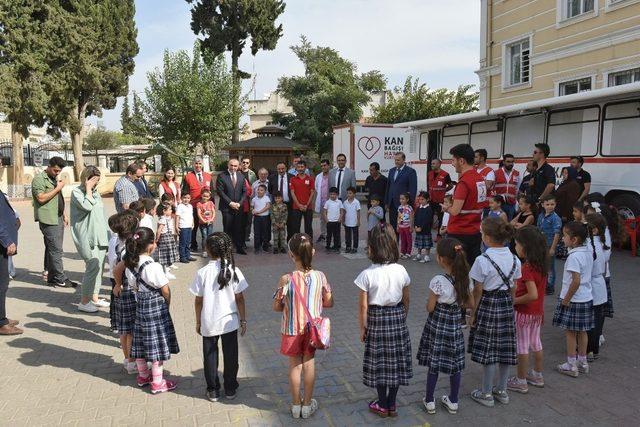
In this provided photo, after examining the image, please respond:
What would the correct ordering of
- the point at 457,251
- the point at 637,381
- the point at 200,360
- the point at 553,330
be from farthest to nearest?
the point at 553,330, the point at 200,360, the point at 637,381, the point at 457,251

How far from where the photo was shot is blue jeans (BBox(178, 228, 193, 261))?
8.82 m

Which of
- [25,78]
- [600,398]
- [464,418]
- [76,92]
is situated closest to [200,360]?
[464,418]

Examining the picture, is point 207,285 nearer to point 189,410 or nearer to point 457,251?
point 189,410

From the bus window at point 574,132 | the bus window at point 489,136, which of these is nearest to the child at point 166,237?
the bus window at point 574,132

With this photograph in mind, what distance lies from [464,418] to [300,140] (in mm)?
26620

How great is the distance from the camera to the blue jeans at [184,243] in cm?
882

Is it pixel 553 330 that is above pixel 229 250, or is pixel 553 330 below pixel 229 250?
below

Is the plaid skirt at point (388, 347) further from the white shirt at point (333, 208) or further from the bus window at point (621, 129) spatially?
the bus window at point (621, 129)

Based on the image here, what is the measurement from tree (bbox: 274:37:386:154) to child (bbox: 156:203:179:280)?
69.7 feet

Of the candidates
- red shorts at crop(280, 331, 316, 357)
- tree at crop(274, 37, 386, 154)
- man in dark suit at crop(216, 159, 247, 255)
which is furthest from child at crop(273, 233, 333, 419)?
tree at crop(274, 37, 386, 154)

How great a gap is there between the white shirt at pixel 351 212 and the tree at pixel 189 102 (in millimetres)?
16843

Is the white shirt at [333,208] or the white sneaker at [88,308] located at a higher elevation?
the white shirt at [333,208]

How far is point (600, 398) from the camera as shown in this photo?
378cm

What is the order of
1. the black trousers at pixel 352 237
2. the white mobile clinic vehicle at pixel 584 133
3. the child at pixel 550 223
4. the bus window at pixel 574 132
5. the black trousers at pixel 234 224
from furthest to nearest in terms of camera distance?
the bus window at pixel 574 132
the black trousers at pixel 352 237
the white mobile clinic vehicle at pixel 584 133
the black trousers at pixel 234 224
the child at pixel 550 223
